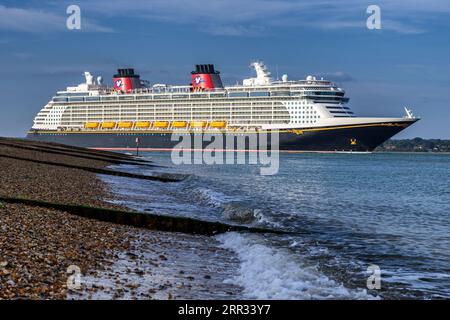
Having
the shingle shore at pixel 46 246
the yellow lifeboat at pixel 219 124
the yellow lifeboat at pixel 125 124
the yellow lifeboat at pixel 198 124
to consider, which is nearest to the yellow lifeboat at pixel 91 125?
the yellow lifeboat at pixel 125 124

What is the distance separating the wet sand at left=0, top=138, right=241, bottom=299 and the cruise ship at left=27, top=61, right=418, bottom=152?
88794 mm

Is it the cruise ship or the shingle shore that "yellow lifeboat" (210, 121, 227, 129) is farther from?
the shingle shore

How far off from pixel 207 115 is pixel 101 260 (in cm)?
10655

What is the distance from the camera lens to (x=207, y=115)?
116625 mm

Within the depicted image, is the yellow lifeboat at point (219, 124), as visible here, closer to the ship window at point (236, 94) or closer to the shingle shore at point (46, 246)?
the ship window at point (236, 94)

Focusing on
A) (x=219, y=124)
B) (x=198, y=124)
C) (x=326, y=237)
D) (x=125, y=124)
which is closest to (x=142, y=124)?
(x=125, y=124)

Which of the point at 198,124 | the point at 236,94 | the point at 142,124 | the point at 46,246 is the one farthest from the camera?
the point at 142,124

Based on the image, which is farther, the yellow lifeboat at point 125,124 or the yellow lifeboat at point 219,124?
the yellow lifeboat at point 125,124

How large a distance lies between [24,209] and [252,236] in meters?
5.57

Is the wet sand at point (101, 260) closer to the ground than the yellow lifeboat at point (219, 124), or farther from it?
closer to the ground

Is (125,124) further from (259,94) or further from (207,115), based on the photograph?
(259,94)

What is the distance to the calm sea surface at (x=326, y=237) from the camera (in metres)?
10.8

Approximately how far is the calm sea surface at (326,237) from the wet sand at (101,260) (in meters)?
0.67
